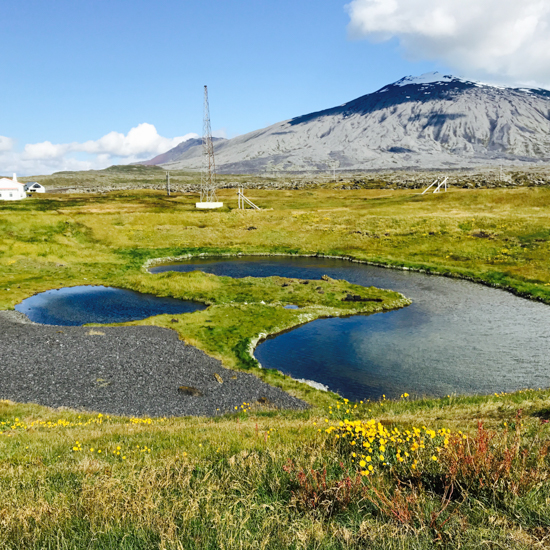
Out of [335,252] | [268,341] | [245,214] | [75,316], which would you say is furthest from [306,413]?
[245,214]

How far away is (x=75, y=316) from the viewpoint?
4212cm

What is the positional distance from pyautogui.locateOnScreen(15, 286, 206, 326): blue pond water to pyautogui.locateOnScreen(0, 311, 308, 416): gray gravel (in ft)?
23.3

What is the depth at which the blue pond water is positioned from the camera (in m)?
41.5

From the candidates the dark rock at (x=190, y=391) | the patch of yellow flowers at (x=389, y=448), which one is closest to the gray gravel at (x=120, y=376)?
the dark rock at (x=190, y=391)

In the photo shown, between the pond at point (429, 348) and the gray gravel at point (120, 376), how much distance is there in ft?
16.9

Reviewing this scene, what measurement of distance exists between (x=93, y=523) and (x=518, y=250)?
73.2 meters

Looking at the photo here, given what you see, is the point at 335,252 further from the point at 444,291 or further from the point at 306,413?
the point at 306,413

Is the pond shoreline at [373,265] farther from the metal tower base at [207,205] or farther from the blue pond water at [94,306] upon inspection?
the metal tower base at [207,205]

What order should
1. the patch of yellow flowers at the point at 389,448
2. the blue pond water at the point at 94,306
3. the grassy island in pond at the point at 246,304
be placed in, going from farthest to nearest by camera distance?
1. the blue pond water at the point at 94,306
2. the grassy island in pond at the point at 246,304
3. the patch of yellow flowers at the point at 389,448

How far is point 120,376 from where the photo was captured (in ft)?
88.4

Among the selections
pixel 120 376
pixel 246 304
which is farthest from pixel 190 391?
pixel 246 304

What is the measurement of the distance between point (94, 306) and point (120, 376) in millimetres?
21251

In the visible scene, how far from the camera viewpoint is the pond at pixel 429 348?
27.9m

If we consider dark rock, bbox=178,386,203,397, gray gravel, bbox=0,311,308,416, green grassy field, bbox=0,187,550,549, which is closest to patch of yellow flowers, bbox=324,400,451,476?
green grassy field, bbox=0,187,550,549
